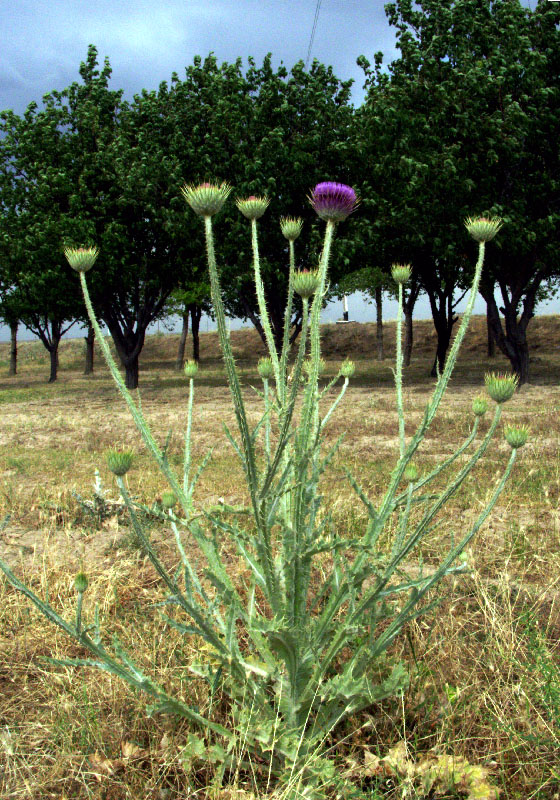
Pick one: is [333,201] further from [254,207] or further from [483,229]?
[483,229]

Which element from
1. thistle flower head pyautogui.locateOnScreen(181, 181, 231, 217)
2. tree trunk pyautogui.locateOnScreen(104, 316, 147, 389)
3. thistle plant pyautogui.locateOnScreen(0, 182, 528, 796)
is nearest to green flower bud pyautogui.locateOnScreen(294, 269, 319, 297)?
thistle plant pyautogui.locateOnScreen(0, 182, 528, 796)

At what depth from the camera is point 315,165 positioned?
17.5m

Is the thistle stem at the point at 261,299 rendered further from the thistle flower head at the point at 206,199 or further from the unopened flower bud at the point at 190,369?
the unopened flower bud at the point at 190,369

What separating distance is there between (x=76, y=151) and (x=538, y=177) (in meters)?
13.3

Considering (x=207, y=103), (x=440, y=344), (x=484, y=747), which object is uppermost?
(x=207, y=103)

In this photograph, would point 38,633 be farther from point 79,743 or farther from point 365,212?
point 365,212

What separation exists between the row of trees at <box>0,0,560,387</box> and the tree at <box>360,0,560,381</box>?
51 mm

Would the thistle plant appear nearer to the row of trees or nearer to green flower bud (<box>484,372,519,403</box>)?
green flower bud (<box>484,372,519,403</box>)

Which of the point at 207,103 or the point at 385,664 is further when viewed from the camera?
the point at 207,103

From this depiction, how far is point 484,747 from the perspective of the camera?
2062 millimetres

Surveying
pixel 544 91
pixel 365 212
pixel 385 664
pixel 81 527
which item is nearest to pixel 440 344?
pixel 365 212

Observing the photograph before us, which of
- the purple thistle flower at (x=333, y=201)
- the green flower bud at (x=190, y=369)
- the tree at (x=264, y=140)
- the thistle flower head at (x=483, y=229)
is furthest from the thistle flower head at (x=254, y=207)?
the tree at (x=264, y=140)

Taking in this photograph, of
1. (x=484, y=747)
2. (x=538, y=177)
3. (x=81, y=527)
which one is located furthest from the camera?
(x=538, y=177)

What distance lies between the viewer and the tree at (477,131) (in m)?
13.5
